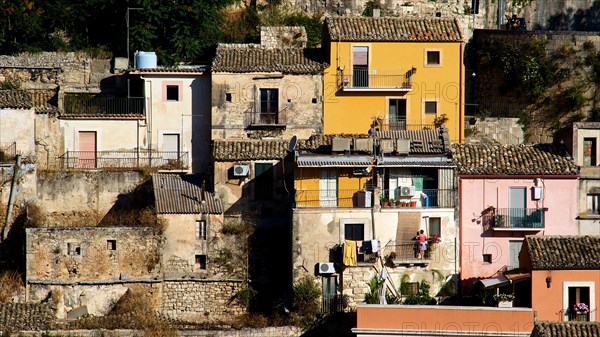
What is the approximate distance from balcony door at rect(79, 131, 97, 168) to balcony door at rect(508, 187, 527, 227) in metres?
15.7

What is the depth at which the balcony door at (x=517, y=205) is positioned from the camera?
61594 millimetres

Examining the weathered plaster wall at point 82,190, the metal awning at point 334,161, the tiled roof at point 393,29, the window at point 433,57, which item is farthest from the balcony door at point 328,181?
the window at point 433,57

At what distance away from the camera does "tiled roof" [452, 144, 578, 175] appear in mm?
62000

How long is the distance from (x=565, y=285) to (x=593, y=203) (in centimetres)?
479

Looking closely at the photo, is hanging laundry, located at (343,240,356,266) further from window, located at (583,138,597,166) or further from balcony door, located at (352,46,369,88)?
window, located at (583,138,597,166)

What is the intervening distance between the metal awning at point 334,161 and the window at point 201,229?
400cm

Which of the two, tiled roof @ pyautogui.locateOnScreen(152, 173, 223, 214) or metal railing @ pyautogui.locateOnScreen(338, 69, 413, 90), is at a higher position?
metal railing @ pyautogui.locateOnScreen(338, 69, 413, 90)

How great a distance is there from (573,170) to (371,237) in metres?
7.36

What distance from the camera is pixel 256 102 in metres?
66.1

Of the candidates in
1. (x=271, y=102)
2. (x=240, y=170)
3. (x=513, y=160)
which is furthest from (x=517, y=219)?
(x=271, y=102)

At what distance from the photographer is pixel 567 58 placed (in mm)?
72375

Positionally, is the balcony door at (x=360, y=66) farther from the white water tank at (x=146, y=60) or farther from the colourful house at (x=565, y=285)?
the colourful house at (x=565, y=285)

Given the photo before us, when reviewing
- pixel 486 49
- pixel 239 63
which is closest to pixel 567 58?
pixel 486 49

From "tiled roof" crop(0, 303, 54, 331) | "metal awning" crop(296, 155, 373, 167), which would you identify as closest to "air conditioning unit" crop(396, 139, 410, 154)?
"metal awning" crop(296, 155, 373, 167)
